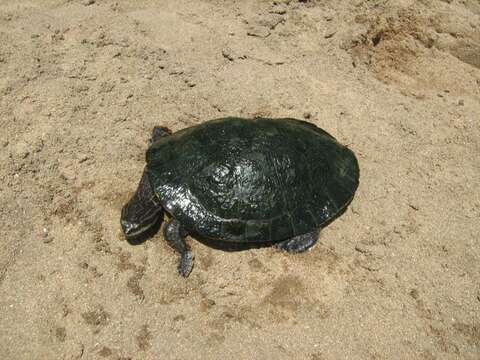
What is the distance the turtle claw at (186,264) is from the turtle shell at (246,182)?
232 millimetres

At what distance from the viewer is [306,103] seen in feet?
18.5

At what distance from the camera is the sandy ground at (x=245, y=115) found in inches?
155

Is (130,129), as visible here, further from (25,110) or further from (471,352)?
(471,352)

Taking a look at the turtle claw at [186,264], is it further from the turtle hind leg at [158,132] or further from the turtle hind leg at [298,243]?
the turtle hind leg at [158,132]

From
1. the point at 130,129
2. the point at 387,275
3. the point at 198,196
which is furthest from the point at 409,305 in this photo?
the point at 130,129

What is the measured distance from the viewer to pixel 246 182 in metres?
4.18

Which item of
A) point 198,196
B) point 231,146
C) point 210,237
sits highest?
point 231,146

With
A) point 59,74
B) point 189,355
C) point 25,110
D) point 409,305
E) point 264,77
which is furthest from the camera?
point 264,77

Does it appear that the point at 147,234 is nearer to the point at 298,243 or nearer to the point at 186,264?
the point at 186,264

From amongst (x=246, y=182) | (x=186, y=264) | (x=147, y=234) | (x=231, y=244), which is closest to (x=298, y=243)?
(x=231, y=244)

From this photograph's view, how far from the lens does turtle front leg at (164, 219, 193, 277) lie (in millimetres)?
4203

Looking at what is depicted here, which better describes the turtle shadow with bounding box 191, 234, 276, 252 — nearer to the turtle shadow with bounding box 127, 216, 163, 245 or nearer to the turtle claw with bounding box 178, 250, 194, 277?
the turtle claw with bounding box 178, 250, 194, 277

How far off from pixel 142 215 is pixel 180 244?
0.47 meters

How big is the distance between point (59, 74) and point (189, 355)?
384 cm
